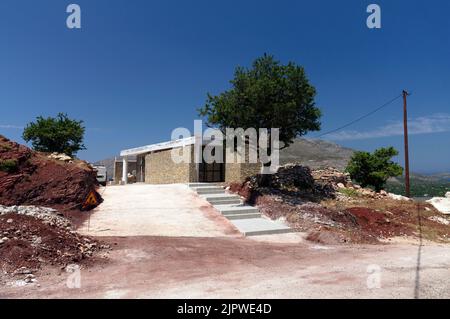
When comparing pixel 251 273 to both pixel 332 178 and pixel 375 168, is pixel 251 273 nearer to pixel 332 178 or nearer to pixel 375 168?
pixel 332 178

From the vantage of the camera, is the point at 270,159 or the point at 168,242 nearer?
the point at 168,242

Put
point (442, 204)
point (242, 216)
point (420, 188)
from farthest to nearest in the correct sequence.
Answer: point (420, 188)
point (442, 204)
point (242, 216)

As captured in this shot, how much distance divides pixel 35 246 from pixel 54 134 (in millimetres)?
21711

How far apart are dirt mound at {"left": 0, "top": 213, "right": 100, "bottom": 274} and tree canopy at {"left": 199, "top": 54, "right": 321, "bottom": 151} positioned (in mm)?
10010

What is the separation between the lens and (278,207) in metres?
15.7

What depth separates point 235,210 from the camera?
51.3 feet

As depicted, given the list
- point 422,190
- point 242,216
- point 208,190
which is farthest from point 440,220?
point 422,190

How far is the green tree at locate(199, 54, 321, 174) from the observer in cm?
1680

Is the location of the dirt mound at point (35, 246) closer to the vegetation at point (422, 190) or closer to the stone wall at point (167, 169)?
the stone wall at point (167, 169)

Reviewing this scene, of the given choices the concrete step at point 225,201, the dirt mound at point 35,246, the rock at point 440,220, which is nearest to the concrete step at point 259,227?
the concrete step at point 225,201
